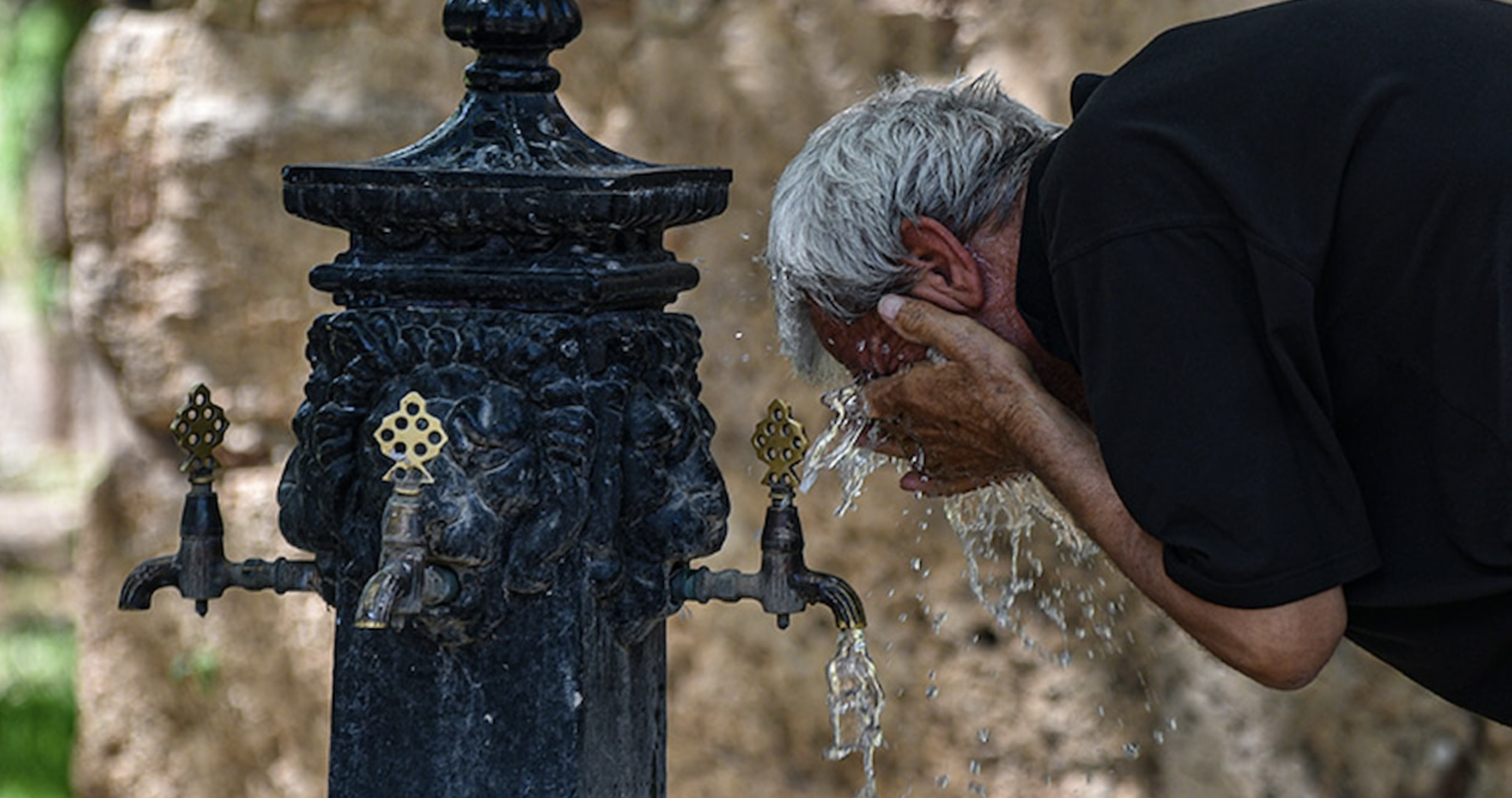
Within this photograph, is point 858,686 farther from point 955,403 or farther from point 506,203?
point 506,203

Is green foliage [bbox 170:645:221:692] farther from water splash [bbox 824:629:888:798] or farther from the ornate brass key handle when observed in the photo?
the ornate brass key handle

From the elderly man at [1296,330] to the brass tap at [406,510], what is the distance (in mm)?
535

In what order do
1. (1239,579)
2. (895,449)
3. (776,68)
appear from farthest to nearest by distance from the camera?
(776,68) < (895,449) < (1239,579)

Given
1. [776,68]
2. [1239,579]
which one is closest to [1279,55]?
[1239,579]

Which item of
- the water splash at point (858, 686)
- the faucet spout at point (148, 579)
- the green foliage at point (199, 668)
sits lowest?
the green foliage at point (199, 668)

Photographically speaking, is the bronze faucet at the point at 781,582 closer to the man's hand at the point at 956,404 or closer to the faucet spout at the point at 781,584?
the faucet spout at the point at 781,584

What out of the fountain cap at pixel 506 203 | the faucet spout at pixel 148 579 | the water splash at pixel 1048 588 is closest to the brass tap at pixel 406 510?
the fountain cap at pixel 506 203

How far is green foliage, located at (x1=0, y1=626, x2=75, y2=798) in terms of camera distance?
449 cm

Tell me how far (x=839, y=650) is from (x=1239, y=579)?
18.4 inches

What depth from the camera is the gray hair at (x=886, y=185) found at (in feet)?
6.49

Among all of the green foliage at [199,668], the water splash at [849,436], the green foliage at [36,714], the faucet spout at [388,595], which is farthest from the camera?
the green foliage at [36,714]

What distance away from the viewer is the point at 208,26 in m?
3.66

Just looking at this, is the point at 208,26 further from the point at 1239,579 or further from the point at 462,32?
the point at 1239,579

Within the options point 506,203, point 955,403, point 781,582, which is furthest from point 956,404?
point 506,203
